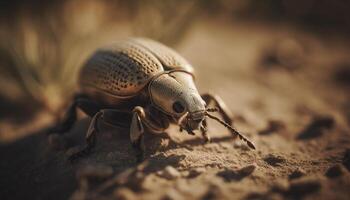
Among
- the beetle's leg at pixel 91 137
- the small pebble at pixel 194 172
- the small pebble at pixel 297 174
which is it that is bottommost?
the beetle's leg at pixel 91 137

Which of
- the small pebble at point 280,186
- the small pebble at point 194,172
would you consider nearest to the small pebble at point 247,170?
the small pebble at point 280,186

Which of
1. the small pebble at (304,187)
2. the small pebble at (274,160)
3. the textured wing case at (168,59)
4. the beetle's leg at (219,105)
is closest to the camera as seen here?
the small pebble at (304,187)

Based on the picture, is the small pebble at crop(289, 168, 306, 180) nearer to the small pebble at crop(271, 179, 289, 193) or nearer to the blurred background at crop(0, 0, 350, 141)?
the small pebble at crop(271, 179, 289, 193)

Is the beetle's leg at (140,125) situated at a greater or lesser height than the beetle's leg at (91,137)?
greater

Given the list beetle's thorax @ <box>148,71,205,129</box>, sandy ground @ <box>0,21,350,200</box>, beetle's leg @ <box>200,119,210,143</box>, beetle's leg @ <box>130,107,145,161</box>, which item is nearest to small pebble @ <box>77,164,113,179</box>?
sandy ground @ <box>0,21,350,200</box>

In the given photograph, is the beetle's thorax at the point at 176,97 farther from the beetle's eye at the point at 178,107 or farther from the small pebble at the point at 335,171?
the small pebble at the point at 335,171

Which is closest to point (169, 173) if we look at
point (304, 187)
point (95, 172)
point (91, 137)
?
point (95, 172)

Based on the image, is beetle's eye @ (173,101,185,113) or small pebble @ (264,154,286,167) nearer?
beetle's eye @ (173,101,185,113)

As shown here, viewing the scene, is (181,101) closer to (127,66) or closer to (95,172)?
(127,66)
